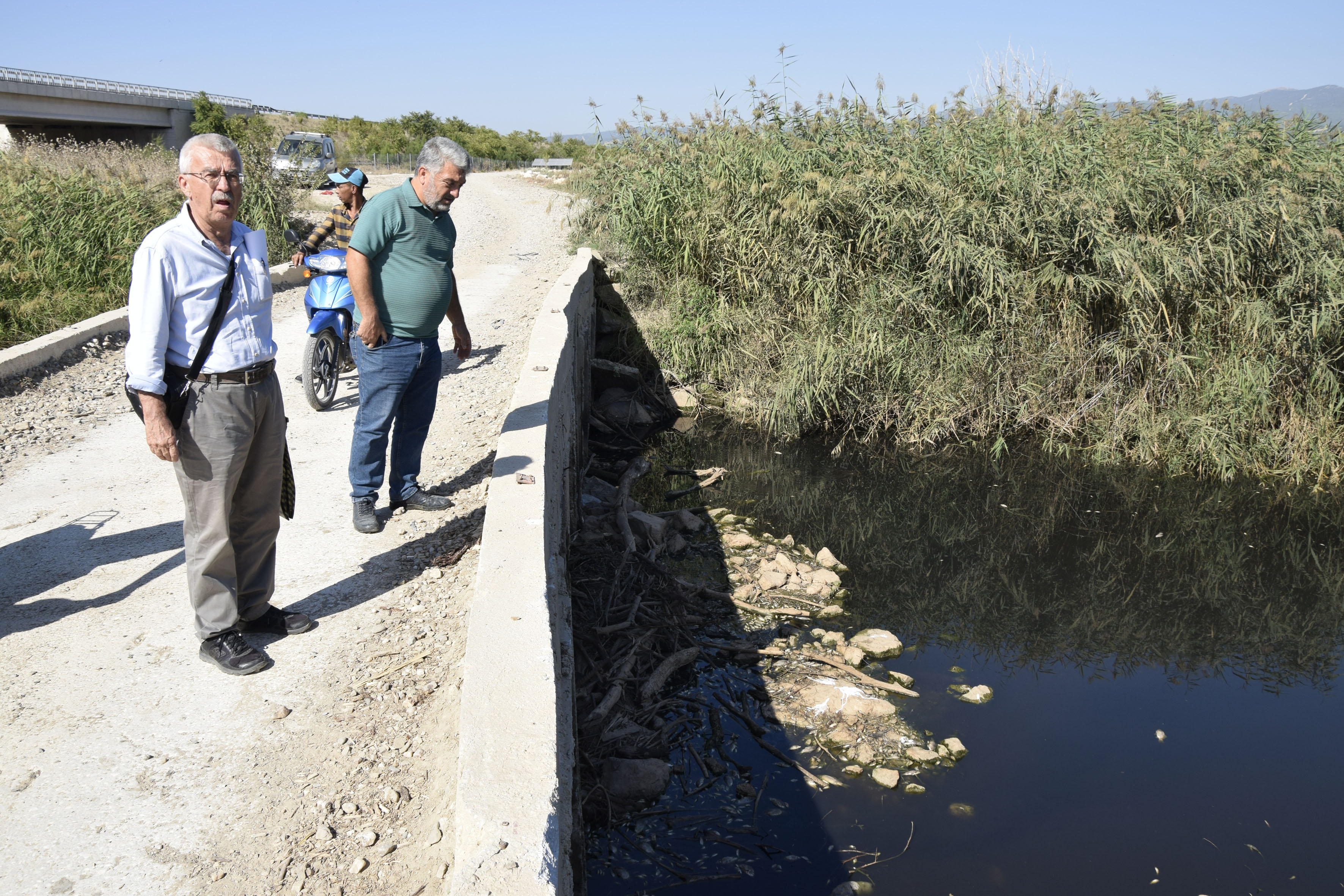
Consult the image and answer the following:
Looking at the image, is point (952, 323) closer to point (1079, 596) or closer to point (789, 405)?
point (789, 405)

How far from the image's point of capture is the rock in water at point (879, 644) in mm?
5438

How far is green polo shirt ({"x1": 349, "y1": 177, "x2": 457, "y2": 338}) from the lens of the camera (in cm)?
408

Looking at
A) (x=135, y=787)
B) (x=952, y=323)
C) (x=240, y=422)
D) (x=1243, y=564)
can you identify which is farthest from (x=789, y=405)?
(x=135, y=787)

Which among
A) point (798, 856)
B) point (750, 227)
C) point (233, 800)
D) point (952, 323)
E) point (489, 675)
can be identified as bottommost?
point (798, 856)

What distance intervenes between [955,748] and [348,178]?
5514mm

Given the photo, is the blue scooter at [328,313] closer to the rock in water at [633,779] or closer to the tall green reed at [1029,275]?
the tall green reed at [1029,275]

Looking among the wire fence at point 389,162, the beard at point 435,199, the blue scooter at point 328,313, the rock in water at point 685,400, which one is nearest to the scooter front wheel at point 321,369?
the blue scooter at point 328,313

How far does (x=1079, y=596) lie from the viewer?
638cm

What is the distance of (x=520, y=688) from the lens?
2775 mm

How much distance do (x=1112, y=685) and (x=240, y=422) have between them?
4907mm

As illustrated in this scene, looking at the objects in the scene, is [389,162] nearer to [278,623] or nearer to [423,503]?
[423,503]

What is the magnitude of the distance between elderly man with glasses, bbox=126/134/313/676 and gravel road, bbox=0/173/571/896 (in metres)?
0.30

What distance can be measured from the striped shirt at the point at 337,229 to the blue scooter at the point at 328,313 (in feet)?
0.37

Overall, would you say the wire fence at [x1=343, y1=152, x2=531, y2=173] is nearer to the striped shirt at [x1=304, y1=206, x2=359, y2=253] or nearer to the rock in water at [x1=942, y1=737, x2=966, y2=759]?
the striped shirt at [x1=304, y1=206, x2=359, y2=253]
